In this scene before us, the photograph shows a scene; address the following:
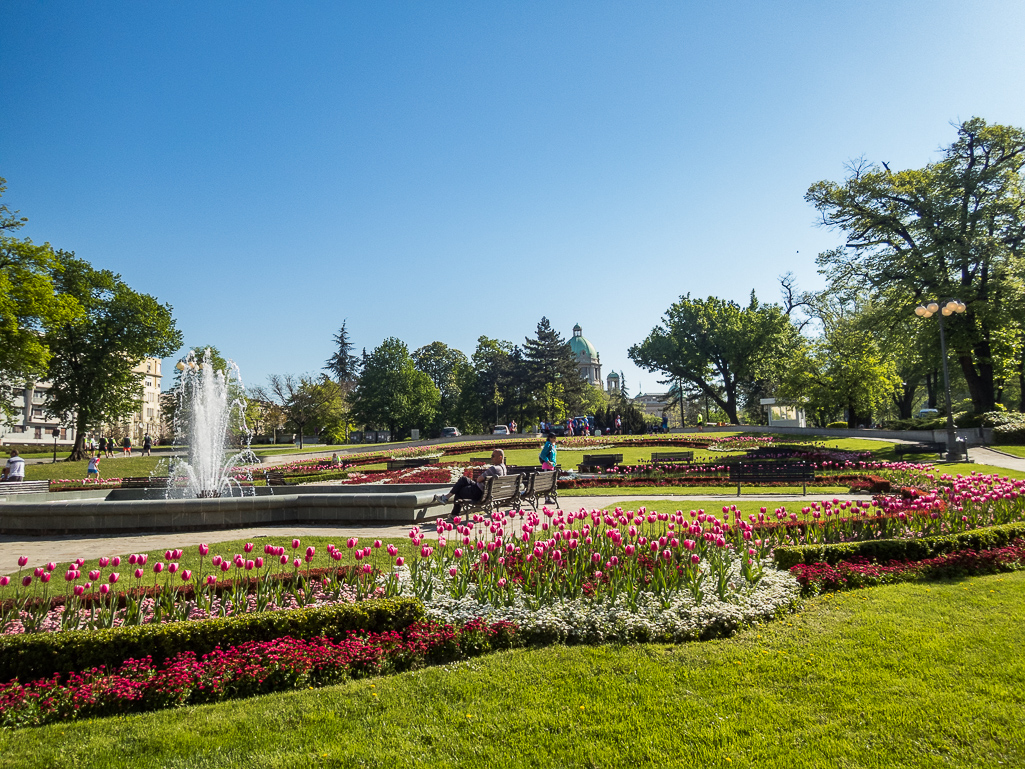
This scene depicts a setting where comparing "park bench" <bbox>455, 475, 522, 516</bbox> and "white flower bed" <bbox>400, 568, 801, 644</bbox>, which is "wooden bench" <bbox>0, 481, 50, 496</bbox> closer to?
"park bench" <bbox>455, 475, 522, 516</bbox>

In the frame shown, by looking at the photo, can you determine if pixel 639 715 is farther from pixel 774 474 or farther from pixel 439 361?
pixel 439 361

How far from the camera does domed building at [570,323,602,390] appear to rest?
11944cm

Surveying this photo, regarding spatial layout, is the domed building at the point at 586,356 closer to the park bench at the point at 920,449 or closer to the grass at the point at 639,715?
the park bench at the point at 920,449

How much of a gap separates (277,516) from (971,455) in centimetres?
2362

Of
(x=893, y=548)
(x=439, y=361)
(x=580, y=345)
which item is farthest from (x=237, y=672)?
(x=580, y=345)

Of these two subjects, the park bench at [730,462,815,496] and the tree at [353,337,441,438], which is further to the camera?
the tree at [353,337,441,438]

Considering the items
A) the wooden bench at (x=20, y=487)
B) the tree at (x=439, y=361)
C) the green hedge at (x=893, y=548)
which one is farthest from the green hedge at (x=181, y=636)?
the tree at (x=439, y=361)

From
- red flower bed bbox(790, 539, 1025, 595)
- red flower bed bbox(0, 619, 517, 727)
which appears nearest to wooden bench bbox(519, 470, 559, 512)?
red flower bed bbox(790, 539, 1025, 595)

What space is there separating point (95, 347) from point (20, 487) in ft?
85.4

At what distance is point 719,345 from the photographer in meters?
52.1

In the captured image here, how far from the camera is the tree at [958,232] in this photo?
26.4 meters

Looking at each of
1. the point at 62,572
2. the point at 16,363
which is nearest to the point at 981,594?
the point at 62,572

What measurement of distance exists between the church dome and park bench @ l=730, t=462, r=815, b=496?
102528 mm

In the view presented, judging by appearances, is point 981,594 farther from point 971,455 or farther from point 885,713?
point 971,455
